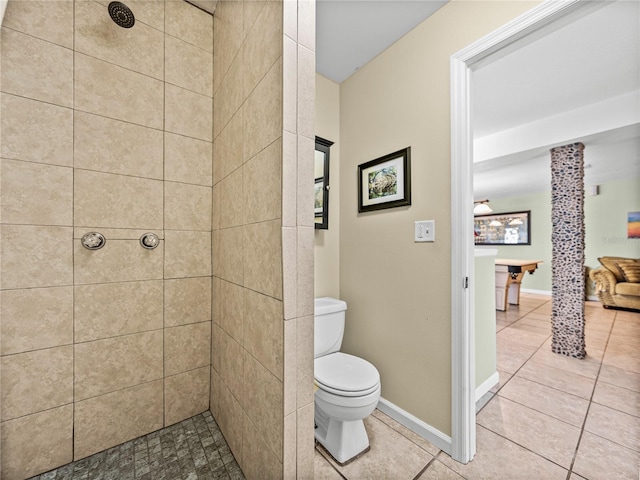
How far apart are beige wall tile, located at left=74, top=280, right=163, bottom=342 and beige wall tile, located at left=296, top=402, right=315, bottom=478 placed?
0.96m

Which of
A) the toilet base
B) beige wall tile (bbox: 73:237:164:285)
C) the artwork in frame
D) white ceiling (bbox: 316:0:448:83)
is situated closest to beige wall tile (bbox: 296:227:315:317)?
the toilet base

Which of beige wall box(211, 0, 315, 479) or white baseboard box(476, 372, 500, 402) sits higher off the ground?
beige wall box(211, 0, 315, 479)

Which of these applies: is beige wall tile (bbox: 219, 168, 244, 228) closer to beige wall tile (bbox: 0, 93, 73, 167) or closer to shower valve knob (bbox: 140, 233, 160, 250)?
shower valve knob (bbox: 140, 233, 160, 250)

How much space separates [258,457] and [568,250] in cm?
357

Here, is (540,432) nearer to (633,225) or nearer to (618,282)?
(618,282)

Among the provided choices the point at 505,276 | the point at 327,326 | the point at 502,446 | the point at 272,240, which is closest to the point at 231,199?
the point at 272,240

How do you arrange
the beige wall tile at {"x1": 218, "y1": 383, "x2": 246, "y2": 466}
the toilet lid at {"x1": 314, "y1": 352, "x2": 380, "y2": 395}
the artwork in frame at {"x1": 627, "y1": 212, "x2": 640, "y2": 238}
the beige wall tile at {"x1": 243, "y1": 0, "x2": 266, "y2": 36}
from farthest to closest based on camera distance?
the artwork in frame at {"x1": 627, "y1": 212, "x2": 640, "y2": 238}
the toilet lid at {"x1": 314, "y1": 352, "x2": 380, "y2": 395}
the beige wall tile at {"x1": 218, "y1": 383, "x2": 246, "y2": 466}
the beige wall tile at {"x1": 243, "y1": 0, "x2": 266, "y2": 36}

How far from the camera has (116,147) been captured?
134 centimetres

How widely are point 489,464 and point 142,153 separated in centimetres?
239

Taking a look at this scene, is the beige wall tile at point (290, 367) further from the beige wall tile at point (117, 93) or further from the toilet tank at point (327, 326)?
the beige wall tile at point (117, 93)

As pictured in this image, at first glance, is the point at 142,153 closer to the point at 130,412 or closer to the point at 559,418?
the point at 130,412

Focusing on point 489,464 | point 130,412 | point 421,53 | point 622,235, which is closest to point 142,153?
point 130,412

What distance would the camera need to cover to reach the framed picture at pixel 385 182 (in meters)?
1.67

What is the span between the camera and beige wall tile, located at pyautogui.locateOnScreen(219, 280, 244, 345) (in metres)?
1.22
